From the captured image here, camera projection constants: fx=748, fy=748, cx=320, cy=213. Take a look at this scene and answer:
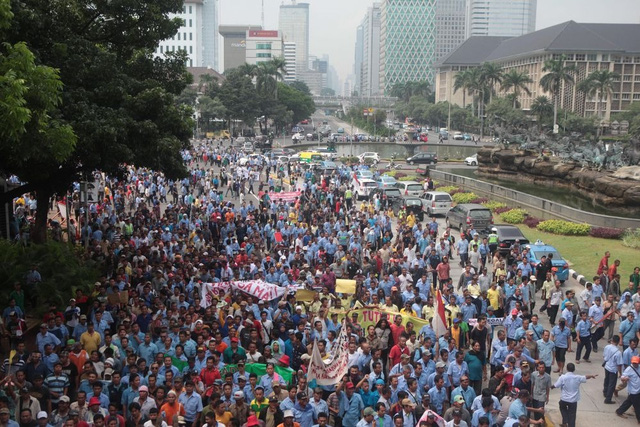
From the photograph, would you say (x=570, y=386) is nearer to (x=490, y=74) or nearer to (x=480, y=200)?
(x=480, y=200)

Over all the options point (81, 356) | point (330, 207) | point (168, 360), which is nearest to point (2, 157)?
point (81, 356)

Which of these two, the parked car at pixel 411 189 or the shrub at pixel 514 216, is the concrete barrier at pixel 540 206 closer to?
the shrub at pixel 514 216

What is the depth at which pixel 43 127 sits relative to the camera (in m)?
14.0

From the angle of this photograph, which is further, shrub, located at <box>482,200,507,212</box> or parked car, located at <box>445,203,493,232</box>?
shrub, located at <box>482,200,507,212</box>

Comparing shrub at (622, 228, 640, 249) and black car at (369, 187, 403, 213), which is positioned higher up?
black car at (369, 187, 403, 213)

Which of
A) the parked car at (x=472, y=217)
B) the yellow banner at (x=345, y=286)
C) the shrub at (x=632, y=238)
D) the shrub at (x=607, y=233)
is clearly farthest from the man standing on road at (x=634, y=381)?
the shrub at (x=607, y=233)

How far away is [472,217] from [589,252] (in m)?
4.92

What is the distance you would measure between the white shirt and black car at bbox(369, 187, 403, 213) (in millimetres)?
22470

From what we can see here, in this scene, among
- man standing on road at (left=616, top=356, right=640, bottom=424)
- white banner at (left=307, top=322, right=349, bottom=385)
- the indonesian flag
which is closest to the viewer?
white banner at (left=307, top=322, right=349, bottom=385)

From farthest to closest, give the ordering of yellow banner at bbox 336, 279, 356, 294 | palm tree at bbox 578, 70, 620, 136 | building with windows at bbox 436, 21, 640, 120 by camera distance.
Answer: building with windows at bbox 436, 21, 640, 120
palm tree at bbox 578, 70, 620, 136
yellow banner at bbox 336, 279, 356, 294

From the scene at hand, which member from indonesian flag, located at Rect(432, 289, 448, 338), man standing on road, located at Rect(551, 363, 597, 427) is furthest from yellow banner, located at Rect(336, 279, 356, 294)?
man standing on road, located at Rect(551, 363, 597, 427)

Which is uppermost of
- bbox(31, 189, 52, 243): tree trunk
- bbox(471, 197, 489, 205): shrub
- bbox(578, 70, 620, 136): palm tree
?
bbox(578, 70, 620, 136): palm tree

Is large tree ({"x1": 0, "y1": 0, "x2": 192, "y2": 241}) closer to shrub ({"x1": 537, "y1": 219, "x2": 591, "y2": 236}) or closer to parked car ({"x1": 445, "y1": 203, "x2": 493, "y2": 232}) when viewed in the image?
parked car ({"x1": 445, "y1": 203, "x2": 493, "y2": 232})

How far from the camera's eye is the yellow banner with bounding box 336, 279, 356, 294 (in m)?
17.5
